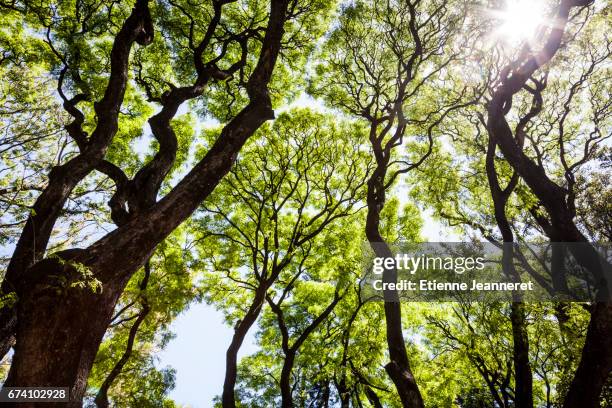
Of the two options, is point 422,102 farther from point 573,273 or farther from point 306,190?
point 573,273

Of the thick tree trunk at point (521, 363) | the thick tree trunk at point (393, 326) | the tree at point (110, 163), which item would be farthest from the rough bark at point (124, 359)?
the thick tree trunk at point (521, 363)

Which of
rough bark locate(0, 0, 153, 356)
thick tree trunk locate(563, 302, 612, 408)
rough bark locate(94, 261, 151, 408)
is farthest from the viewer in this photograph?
rough bark locate(94, 261, 151, 408)

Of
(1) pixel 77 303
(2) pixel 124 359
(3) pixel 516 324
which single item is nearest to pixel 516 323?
(3) pixel 516 324

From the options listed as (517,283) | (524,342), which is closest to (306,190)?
(517,283)

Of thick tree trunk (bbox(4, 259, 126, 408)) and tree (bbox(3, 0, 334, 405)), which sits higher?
tree (bbox(3, 0, 334, 405))

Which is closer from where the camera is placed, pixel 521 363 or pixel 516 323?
Answer: pixel 521 363

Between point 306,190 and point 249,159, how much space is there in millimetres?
2412

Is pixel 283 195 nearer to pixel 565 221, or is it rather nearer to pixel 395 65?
pixel 395 65

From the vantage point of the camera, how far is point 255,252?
11.9 metres

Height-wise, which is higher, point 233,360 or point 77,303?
point 77,303

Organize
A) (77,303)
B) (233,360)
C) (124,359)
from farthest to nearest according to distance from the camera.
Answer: (124,359) < (233,360) < (77,303)

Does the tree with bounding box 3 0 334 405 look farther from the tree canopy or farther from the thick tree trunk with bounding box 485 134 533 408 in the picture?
the thick tree trunk with bounding box 485 134 533 408

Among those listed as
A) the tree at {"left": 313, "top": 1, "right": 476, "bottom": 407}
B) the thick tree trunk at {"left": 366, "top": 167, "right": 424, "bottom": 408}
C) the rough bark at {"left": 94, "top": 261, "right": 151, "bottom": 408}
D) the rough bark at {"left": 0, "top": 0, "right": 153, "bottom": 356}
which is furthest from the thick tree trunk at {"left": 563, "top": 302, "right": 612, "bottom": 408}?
the rough bark at {"left": 94, "top": 261, "right": 151, "bottom": 408}

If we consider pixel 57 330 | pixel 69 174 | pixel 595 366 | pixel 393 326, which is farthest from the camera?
pixel 393 326
